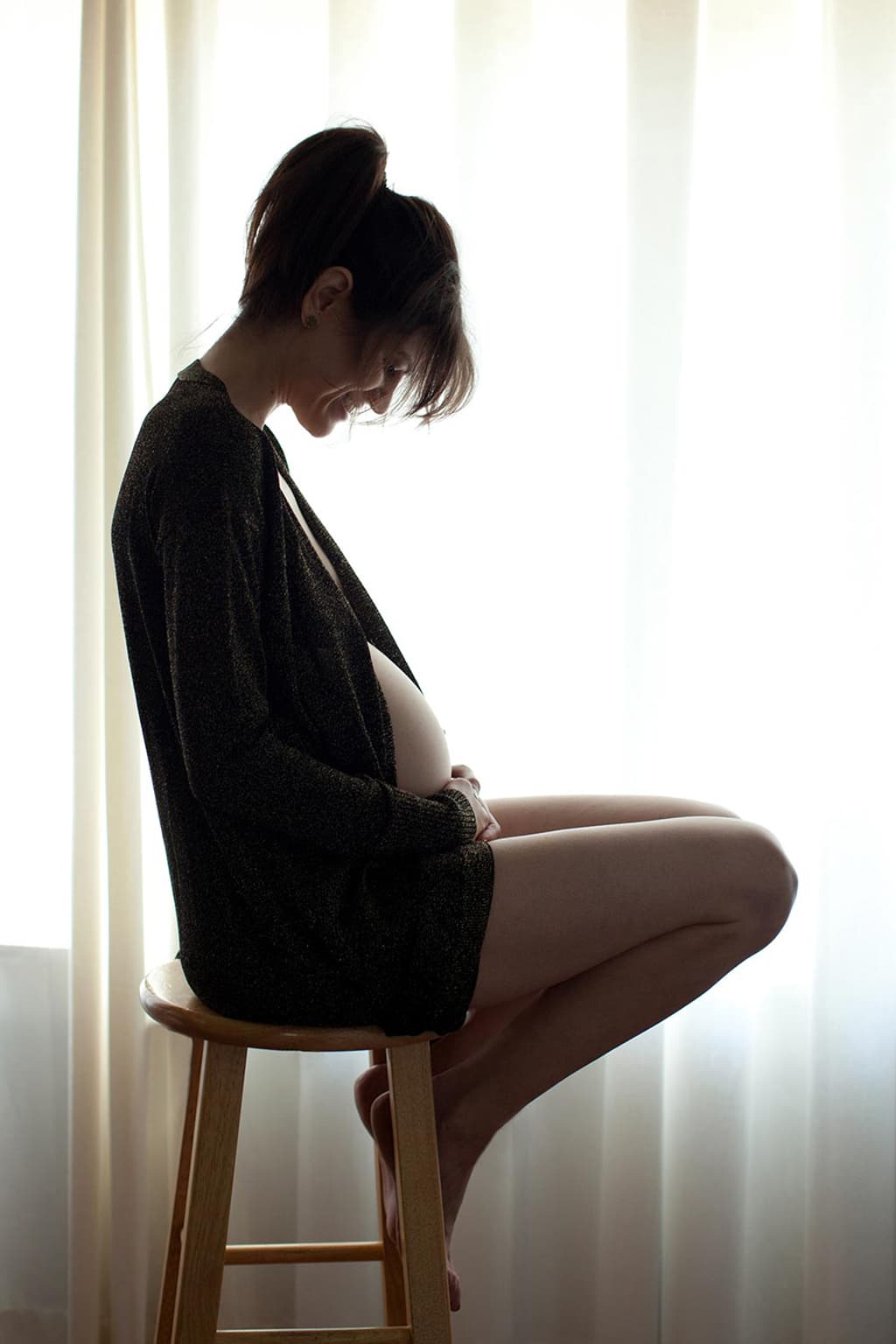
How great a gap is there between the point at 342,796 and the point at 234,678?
137 mm

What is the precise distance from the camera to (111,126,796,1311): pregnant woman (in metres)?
1.02

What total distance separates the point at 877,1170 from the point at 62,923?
1.20 m

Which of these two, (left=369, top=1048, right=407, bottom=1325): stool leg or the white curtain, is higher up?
the white curtain

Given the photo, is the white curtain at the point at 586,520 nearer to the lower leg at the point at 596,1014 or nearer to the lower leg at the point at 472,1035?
the lower leg at the point at 472,1035

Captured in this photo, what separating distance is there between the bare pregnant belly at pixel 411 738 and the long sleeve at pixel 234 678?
8cm

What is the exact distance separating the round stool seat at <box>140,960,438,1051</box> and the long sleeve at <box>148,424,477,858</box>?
15cm

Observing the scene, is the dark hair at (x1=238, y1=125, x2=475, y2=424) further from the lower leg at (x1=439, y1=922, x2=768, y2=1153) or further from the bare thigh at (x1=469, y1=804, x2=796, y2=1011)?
the lower leg at (x1=439, y1=922, x2=768, y2=1153)

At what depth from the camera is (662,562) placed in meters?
1.63

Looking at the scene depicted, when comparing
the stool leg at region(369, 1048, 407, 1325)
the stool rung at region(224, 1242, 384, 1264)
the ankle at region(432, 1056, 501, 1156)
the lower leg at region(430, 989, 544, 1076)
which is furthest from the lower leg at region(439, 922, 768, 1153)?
the stool rung at region(224, 1242, 384, 1264)

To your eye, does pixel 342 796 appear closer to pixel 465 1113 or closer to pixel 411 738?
pixel 411 738

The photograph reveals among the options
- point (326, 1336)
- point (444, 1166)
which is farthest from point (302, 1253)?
point (444, 1166)

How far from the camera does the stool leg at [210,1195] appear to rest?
3.34 ft

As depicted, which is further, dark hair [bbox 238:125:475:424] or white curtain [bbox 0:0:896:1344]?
white curtain [bbox 0:0:896:1344]

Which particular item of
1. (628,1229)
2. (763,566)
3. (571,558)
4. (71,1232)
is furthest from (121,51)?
(628,1229)
